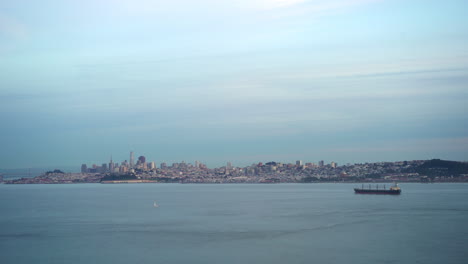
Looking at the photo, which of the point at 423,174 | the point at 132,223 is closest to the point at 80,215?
the point at 132,223

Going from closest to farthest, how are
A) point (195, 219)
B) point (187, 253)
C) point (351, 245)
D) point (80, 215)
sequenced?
point (187, 253) < point (351, 245) < point (195, 219) < point (80, 215)

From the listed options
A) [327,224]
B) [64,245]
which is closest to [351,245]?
[327,224]

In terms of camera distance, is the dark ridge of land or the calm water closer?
Answer: the calm water

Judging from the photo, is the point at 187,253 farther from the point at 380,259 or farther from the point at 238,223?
the point at 238,223

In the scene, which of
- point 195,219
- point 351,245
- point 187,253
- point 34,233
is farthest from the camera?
point 195,219

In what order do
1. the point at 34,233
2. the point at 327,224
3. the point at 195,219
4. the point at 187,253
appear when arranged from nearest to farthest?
the point at 187,253, the point at 34,233, the point at 327,224, the point at 195,219

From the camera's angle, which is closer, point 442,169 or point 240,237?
point 240,237

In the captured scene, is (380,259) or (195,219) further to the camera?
(195,219)

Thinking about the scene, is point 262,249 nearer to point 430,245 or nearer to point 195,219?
point 430,245

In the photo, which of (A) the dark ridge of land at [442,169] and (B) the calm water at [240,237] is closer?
(B) the calm water at [240,237]
